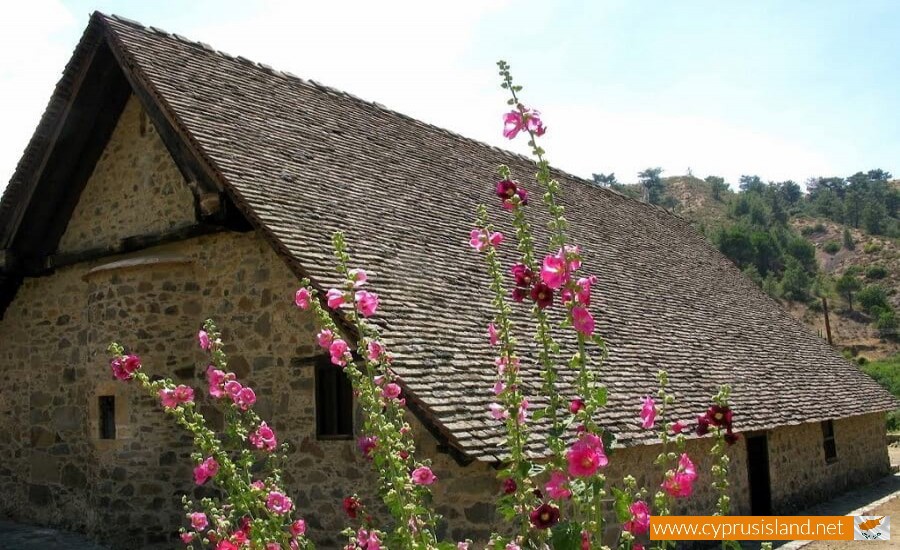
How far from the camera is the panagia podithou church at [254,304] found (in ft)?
25.2

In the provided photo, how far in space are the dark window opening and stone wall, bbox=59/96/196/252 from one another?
1.95 m

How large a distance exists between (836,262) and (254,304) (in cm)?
6296

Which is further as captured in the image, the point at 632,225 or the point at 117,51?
the point at 632,225

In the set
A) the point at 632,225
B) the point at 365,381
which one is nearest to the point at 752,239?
the point at 632,225

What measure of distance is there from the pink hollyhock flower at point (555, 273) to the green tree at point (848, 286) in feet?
185

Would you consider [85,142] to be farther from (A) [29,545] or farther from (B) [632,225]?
(B) [632,225]

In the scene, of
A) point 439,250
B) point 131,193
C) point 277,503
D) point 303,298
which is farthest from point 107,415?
point 303,298

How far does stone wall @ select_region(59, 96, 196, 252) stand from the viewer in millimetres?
9531

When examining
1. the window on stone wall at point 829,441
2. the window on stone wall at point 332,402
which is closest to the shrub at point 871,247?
the window on stone wall at point 829,441

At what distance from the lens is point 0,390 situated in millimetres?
11531

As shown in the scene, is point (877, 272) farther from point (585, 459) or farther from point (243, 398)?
point (585, 459)

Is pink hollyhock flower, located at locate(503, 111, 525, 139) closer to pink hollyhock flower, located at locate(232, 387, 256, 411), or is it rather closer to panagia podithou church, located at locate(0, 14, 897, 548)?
pink hollyhock flower, located at locate(232, 387, 256, 411)

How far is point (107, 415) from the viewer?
9.41 metres

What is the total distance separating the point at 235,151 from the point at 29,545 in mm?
5044
